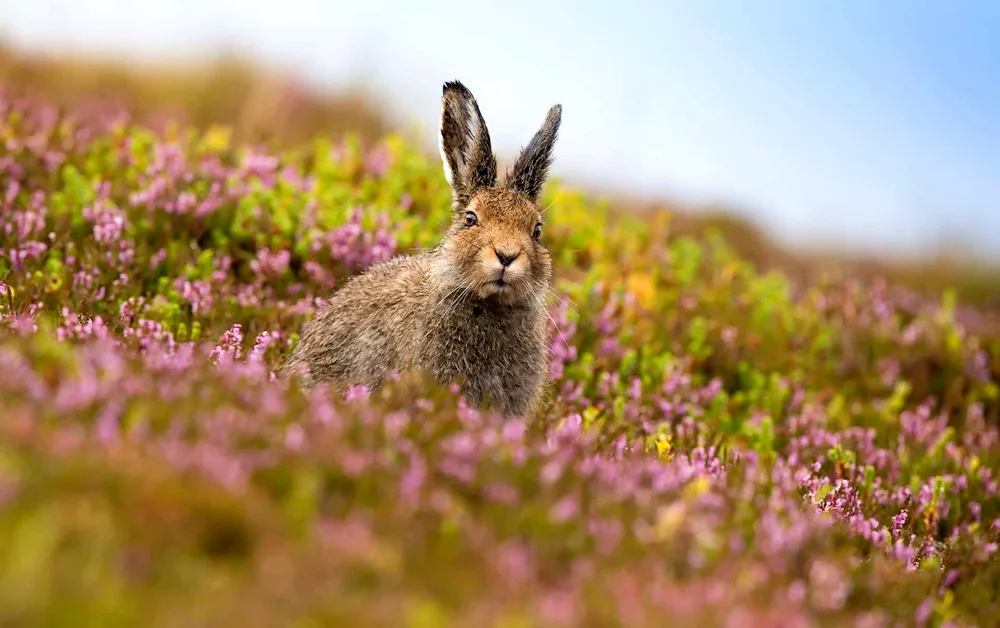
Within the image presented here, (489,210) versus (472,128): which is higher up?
(472,128)

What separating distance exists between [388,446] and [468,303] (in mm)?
3412

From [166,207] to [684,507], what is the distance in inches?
301

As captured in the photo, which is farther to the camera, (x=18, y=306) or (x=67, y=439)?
(x=18, y=306)

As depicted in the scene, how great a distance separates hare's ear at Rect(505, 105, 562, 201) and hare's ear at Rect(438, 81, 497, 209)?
20 cm

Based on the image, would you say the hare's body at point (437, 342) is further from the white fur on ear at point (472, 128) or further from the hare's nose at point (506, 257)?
the white fur on ear at point (472, 128)

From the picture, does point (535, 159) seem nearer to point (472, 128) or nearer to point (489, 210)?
point (472, 128)

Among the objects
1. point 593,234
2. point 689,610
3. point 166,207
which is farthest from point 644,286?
point 689,610

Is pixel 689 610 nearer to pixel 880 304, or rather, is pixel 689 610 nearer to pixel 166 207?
pixel 166 207

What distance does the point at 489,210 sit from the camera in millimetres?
8227

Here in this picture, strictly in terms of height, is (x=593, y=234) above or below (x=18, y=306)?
above

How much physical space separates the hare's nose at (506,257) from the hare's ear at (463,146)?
1.06 m

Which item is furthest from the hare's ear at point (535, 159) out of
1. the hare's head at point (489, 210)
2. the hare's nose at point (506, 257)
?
the hare's nose at point (506, 257)

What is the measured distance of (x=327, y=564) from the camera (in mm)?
3568

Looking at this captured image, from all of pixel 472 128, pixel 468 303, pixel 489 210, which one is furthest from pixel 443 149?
pixel 468 303
